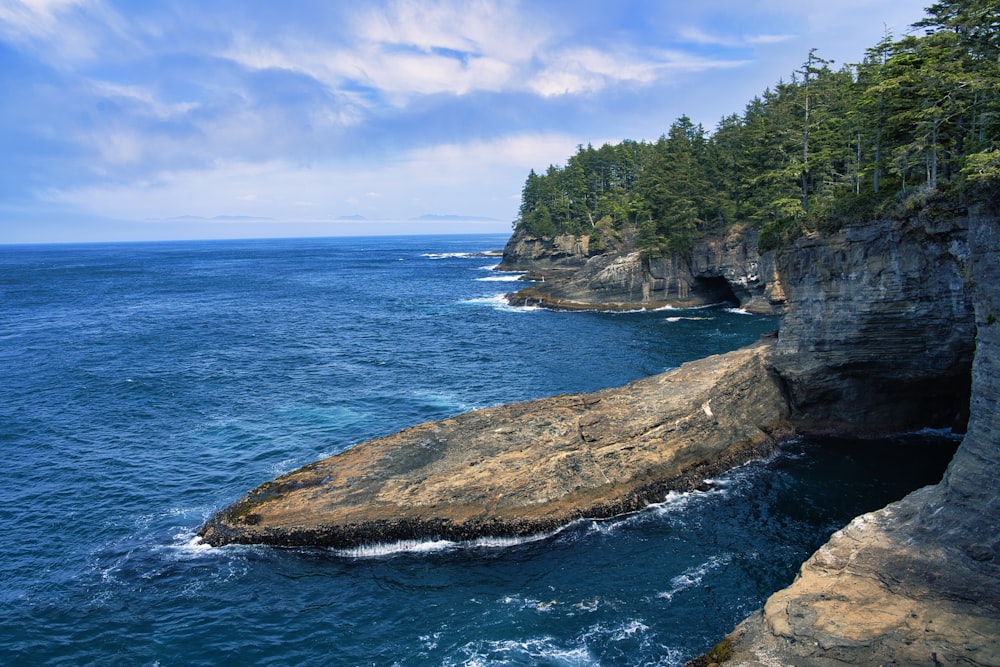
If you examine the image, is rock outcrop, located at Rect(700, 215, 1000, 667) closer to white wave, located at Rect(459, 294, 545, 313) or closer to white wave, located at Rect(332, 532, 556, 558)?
white wave, located at Rect(332, 532, 556, 558)

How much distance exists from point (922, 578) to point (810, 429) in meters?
18.5

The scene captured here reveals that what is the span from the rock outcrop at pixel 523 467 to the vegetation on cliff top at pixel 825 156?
1229cm

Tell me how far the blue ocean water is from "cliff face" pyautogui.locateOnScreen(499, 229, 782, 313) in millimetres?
13458

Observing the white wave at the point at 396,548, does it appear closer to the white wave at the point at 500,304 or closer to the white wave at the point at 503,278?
the white wave at the point at 500,304

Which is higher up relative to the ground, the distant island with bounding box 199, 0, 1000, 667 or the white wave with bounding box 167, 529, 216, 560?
the distant island with bounding box 199, 0, 1000, 667

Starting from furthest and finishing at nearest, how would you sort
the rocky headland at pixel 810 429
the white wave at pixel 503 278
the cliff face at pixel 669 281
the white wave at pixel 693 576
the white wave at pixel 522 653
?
the white wave at pixel 503 278
the cliff face at pixel 669 281
the white wave at pixel 693 576
the white wave at pixel 522 653
the rocky headland at pixel 810 429

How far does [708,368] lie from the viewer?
35.3m

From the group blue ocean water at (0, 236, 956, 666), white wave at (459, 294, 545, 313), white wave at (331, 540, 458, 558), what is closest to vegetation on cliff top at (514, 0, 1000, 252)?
blue ocean water at (0, 236, 956, 666)

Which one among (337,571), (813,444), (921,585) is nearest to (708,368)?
(813,444)

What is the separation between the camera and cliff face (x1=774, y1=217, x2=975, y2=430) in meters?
28.5

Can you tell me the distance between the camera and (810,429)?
3553 centimetres

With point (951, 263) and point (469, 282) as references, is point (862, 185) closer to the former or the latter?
point (951, 263)

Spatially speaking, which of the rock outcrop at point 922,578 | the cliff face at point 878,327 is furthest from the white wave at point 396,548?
the cliff face at point 878,327

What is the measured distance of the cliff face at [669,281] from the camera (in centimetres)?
7175
